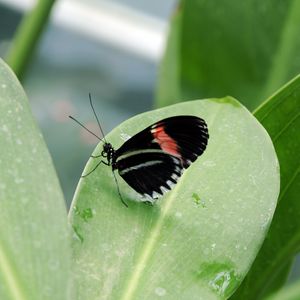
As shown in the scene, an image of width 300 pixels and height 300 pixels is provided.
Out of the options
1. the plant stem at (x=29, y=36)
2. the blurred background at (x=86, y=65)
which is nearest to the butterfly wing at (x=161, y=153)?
the plant stem at (x=29, y=36)

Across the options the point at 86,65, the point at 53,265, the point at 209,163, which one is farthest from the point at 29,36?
the point at 86,65

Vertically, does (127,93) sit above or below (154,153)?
below

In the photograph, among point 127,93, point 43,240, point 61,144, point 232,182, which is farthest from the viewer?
point 127,93

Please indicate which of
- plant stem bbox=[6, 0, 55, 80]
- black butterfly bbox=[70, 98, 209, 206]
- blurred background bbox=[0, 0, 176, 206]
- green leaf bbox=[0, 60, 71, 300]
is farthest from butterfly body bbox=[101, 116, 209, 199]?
blurred background bbox=[0, 0, 176, 206]

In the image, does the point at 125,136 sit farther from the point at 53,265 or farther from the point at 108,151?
the point at 53,265

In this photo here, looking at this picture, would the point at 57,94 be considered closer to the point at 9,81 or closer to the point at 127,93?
the point at 127,93

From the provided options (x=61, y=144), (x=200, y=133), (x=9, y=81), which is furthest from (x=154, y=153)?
(x=61, y=144)

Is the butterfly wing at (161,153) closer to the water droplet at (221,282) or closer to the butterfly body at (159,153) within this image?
the butterfly body at (159,153)
